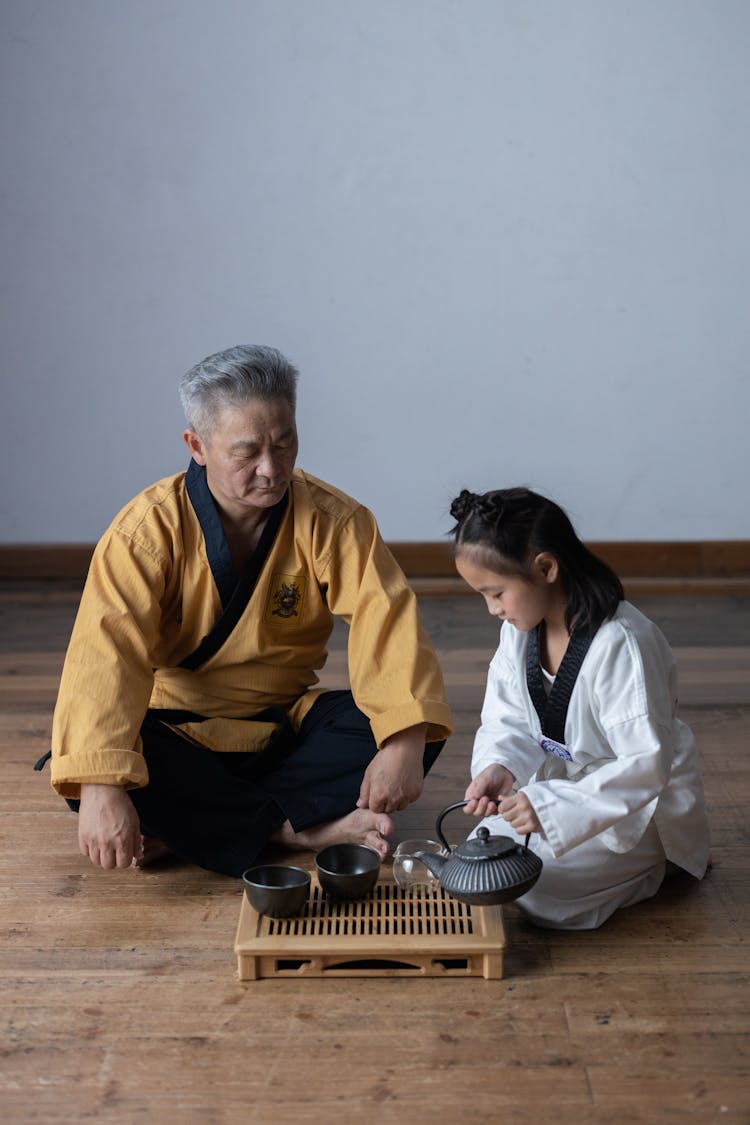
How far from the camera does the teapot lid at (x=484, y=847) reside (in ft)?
6.43

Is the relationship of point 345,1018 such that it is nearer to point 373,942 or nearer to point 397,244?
point 373,942

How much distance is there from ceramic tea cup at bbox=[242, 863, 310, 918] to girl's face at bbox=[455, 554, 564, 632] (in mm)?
555

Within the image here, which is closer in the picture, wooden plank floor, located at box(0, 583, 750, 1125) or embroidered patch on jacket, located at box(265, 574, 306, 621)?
wooden plank floor, located at box(0, 583, 750, 1125)

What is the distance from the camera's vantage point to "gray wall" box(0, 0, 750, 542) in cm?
433

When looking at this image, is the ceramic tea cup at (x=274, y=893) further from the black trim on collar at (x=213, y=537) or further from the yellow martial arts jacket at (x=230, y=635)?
the black trim on collar at (x=213, y=537)

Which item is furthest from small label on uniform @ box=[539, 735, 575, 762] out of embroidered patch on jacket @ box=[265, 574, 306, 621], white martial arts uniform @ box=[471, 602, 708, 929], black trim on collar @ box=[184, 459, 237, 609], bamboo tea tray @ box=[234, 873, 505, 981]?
black trim on collar @ box=[184, 459, 237, 609]

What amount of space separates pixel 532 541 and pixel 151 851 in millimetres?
988

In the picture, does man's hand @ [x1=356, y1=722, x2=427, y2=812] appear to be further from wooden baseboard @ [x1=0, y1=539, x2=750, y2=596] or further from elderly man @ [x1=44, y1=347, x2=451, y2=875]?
wooden baseboard @ [x1=0, y1=539, x2=750, y2=596]

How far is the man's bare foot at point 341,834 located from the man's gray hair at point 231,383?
803 mm

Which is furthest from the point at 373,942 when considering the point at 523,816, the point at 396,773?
the point at 396,773

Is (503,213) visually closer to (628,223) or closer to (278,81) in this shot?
(628,223)

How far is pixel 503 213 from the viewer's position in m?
4.45

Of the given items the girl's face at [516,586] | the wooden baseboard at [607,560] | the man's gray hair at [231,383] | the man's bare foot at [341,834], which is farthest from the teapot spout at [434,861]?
the wooden baseboard at [607,560]

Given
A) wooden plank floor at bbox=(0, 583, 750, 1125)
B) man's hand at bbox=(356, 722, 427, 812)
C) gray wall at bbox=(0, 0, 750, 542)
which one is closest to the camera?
wooden plank floor at bbox=(0, 583, 750, 1125)
